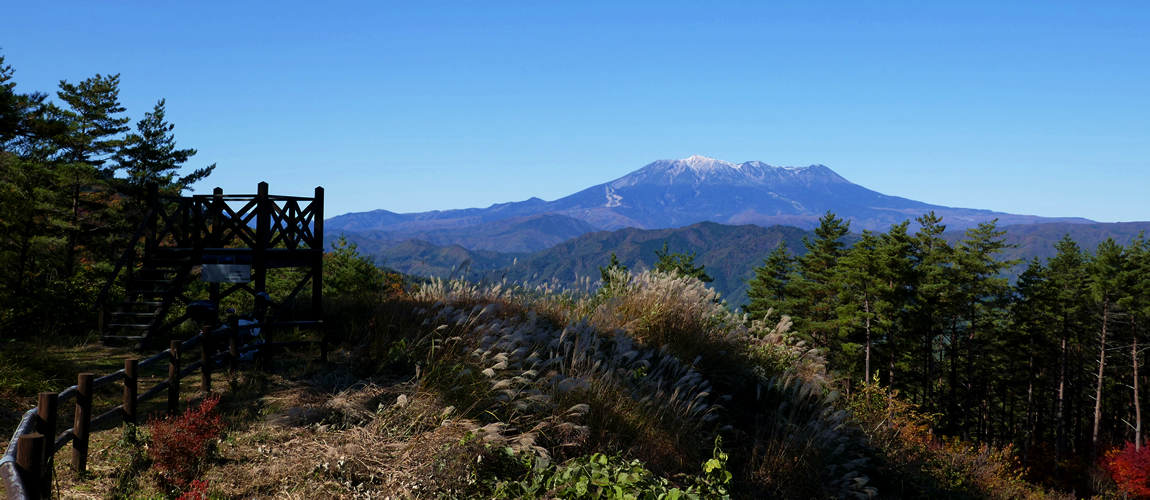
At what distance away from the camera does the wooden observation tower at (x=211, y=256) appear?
12.5m

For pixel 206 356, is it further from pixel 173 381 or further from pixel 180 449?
pixel 180 449

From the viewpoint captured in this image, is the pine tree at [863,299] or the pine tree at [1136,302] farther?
the pine tree at [863,299]

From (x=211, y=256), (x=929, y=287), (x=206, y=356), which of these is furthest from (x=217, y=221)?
(x=929, y=287)

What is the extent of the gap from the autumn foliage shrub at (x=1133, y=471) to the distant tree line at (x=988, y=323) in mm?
4608

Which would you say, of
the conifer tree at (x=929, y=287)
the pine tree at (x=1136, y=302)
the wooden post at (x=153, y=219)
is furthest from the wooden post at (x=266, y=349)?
the pine tree at (x=1136, y=302)

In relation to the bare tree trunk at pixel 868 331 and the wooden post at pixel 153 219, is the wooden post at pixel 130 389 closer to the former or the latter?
the wooden post at pixel 153 219

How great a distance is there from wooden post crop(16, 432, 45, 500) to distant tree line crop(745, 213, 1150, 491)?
151 ft

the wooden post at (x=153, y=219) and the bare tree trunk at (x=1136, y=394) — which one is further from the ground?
the wooden post at (x=153, y=219)

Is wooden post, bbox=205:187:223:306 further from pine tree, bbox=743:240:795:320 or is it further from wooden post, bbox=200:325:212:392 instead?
pine tree, bbox=743:240:795:320

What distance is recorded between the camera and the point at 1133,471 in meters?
38.4

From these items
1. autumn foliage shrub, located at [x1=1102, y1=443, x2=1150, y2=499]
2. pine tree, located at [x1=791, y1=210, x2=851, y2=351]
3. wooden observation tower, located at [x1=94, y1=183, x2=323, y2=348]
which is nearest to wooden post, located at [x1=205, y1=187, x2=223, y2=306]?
wooden observation tower, located at [x1=94, y1=183, x2=323, y2=348]

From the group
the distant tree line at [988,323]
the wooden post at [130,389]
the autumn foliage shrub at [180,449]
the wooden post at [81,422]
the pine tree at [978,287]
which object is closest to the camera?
the autumn foliage shrub at [180,449]

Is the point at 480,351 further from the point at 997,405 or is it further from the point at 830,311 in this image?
the point at 997,405

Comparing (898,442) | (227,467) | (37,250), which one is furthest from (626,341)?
(37,250)
